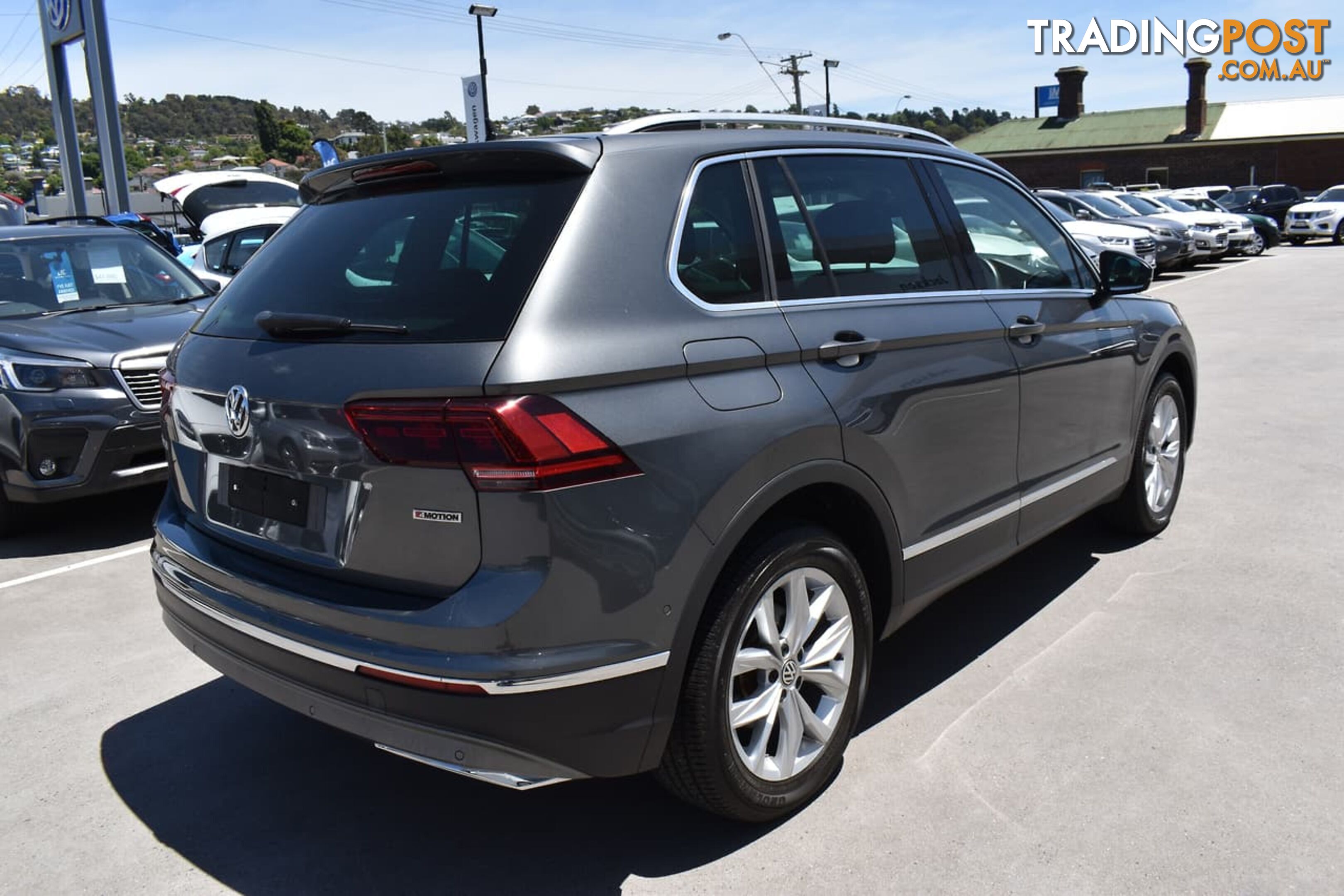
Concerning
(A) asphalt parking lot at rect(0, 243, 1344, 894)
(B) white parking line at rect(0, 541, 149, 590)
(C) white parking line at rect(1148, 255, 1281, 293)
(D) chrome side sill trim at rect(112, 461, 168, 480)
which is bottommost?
(A) asphalt parking lot at rect(0, 243, 1344, 894)

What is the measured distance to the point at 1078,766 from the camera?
3.25 m

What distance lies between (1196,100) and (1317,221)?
74.1 feet

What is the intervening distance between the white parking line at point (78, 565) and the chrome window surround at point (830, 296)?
4.24 m

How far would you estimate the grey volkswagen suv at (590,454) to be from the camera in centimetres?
239

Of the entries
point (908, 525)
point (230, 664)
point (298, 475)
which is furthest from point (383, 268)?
point (908, 525)

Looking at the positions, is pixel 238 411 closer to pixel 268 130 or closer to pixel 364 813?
pixel 364 813

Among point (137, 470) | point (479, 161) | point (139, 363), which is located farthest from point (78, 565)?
point (479, 161)

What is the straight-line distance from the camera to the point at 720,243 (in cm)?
291

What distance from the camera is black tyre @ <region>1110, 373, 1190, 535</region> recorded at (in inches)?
199

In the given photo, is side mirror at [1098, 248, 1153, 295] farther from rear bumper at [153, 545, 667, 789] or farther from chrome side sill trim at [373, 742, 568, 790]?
chrome side sill trim at [373, 742, 568, 790]

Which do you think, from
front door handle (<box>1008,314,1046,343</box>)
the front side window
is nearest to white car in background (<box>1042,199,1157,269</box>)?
the front side window

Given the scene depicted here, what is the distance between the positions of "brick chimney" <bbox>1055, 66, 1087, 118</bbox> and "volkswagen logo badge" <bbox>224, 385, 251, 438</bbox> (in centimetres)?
5974

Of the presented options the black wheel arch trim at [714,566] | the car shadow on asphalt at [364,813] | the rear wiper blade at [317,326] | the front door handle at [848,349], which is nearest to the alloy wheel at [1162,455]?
the car shadow on asphalt at [364,813]

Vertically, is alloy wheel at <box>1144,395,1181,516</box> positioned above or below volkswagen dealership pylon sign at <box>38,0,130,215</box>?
below
